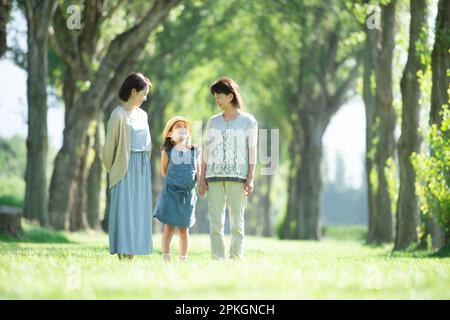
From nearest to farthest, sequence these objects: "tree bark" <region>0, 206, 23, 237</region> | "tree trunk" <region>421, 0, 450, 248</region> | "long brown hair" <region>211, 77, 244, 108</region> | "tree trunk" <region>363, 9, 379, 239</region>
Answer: "long brown hair" <region>211, 77, 244, 108</region>, "tree trunk" <region>421, 0, 450, 248</region>, "tree bark" <region>0, 206, 23, 237</region>, "tree trunk" <region>363, 9, 379, 239</region>

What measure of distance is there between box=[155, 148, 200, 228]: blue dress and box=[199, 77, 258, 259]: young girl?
Result: 44 cm

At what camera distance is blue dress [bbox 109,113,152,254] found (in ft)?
38.0

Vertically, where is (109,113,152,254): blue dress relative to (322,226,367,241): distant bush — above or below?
above

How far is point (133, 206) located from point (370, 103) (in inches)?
671

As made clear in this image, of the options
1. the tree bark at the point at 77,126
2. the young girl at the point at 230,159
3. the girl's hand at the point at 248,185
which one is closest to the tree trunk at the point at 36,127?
the tree bark at the point at 77,126

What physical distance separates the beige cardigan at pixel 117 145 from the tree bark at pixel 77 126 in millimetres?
14406

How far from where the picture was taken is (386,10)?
24203 mm

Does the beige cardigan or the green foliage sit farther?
the green foliage

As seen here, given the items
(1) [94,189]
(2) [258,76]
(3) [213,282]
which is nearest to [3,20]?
(1) [94,189]

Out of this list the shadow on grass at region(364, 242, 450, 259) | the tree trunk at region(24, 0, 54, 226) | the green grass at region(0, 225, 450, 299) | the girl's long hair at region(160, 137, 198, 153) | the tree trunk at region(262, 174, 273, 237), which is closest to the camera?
the green grass at region(0, 225, 450, 299)

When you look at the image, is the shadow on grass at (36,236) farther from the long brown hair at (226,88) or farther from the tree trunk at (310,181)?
the tree trunk at (310,181)

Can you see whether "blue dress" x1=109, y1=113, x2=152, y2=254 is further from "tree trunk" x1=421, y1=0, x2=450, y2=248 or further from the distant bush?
the distant bush

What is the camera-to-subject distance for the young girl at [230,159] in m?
11.5

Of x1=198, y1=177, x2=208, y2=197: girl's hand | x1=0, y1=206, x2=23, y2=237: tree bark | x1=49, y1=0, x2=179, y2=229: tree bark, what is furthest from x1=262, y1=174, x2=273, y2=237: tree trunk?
x1=198, y1=177, x2=208, y2=197: girl's hand
